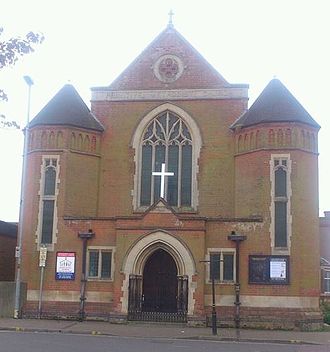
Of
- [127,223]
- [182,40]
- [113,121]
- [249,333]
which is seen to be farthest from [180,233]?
[182,40]

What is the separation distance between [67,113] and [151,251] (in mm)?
8245

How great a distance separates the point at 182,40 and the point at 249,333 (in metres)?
15.8

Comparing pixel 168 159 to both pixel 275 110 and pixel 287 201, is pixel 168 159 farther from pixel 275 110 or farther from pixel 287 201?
pixel 287 201

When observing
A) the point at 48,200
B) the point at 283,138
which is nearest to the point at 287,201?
the point at 283,138

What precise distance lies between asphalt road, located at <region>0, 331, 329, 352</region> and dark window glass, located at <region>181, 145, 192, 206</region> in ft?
→ 33.9

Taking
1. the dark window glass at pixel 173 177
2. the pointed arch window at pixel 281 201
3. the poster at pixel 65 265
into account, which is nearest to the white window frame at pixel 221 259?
the pointed arch window at pixel 281 201

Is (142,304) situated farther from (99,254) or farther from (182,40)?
(182,40)

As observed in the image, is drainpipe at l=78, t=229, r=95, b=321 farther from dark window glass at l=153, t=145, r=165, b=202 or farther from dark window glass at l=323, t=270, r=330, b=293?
dark window glass at l=323, t=270, r=330, b=293

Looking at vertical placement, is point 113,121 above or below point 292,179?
above

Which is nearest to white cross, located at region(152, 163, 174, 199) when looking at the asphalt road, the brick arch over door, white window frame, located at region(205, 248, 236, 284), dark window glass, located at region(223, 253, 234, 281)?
the brick arch over door

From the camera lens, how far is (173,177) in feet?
104

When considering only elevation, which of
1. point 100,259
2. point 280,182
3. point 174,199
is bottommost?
point 100,259

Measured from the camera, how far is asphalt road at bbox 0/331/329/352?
1786cm

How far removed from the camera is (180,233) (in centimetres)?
2788
